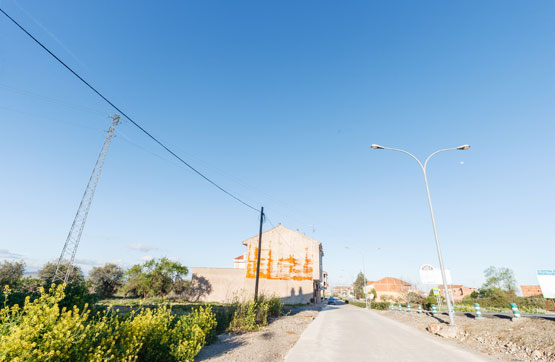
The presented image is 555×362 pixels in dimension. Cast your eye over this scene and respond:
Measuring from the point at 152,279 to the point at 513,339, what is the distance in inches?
1470

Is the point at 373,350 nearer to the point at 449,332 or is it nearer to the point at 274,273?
the point at 449,332

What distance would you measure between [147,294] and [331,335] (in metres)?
32.5

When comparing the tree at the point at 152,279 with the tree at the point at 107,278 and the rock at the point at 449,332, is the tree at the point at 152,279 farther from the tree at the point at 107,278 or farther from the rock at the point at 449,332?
the rock at the point at 449,332

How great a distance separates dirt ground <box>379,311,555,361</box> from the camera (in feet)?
22.6

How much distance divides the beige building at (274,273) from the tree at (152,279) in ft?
14.8

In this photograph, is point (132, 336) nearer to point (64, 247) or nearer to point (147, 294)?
point (147, 294)

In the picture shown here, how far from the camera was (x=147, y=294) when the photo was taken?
111 feet

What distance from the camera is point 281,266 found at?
37.7 meters

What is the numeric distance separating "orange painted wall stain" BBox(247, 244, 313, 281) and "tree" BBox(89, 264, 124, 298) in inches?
839

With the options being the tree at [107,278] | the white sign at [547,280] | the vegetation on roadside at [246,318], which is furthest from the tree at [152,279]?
the white sign at [547,280]

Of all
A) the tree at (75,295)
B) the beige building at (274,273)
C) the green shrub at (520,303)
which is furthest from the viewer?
the beige building at (274,273)

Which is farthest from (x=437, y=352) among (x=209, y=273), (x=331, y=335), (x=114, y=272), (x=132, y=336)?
(x=114, y=272)

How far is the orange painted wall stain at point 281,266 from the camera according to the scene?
37.1 metres

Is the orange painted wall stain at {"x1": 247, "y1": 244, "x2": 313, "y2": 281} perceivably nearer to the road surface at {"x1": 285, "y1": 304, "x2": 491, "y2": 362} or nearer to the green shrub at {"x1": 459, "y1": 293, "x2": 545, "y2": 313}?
the green shrub at {"x1": 459, "y1": 293, "x2": 545, "y2": 313}
